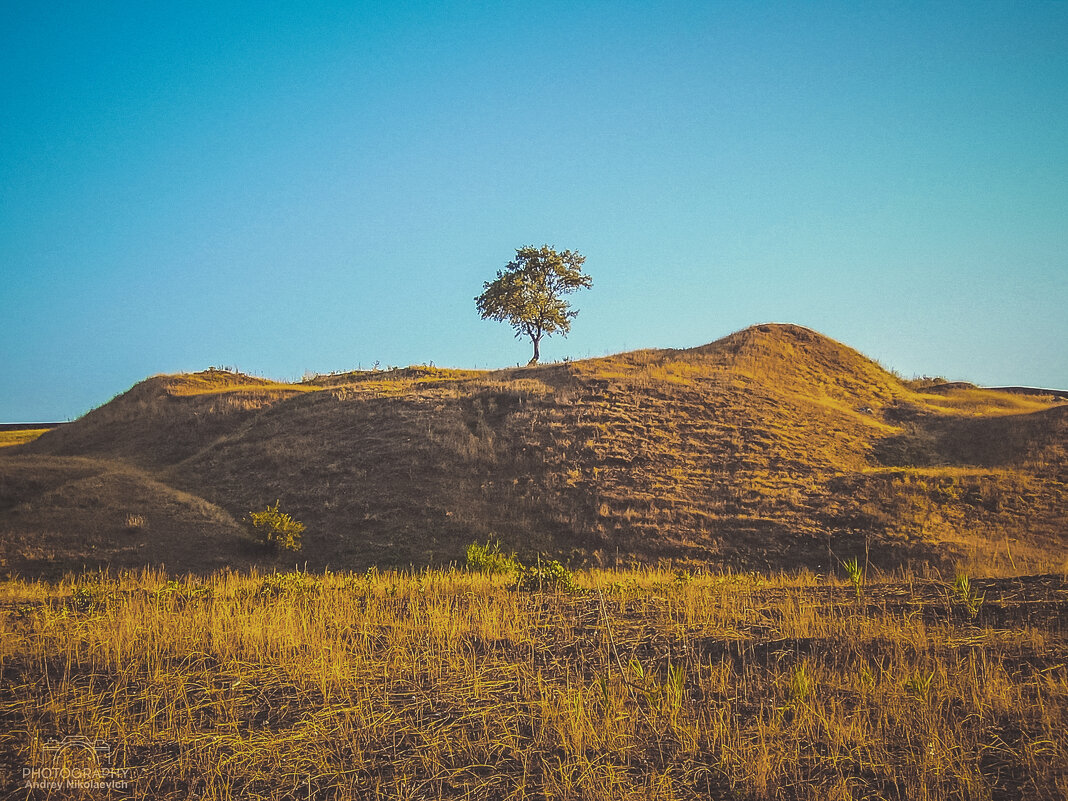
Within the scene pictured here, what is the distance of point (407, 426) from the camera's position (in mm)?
27812

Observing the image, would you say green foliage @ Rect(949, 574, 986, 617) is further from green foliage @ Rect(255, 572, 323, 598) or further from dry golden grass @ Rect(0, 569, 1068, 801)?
green foliage @ Rect(255, 572, 323, 598)

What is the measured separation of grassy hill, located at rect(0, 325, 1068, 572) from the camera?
19891 millimetres

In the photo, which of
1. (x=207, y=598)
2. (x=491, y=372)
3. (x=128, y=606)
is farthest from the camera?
(x=491, y=372)

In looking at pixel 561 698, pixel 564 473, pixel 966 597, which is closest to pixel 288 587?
pixel 561 698

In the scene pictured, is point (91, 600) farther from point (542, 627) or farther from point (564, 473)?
point (564, 473)

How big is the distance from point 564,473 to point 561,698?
60.3 feet

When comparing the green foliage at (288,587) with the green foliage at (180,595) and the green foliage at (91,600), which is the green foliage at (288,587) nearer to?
the green foliage at (180,595)

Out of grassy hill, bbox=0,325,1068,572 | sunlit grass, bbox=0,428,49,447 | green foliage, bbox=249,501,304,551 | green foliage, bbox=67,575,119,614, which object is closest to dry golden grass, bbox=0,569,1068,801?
green foliage, bbox=67,575,119,614

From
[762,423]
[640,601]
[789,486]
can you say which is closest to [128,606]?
[640,601]

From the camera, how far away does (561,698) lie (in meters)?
5.76

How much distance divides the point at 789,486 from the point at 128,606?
2048 centimetres

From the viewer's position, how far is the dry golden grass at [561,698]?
462 cm

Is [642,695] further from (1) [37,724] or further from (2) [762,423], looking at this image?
(2) [762,423]

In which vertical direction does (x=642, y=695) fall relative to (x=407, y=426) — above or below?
below
